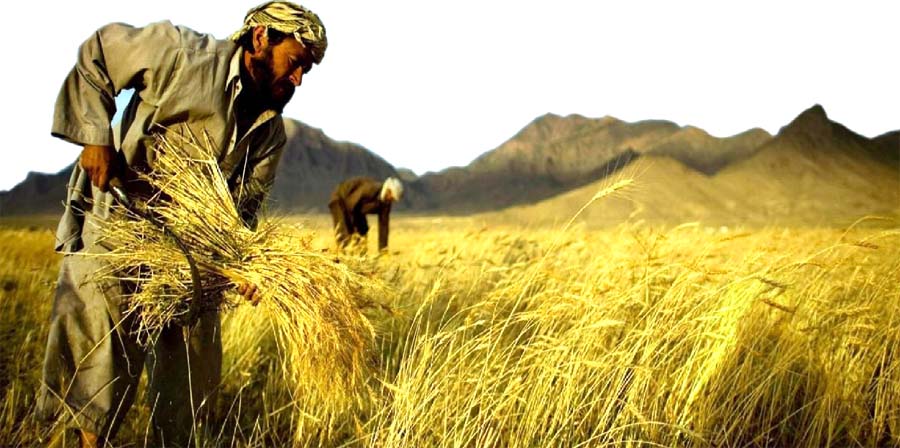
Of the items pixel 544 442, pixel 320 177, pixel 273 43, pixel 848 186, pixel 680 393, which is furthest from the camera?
pixel 320 177

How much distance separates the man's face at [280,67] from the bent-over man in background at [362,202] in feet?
16.8

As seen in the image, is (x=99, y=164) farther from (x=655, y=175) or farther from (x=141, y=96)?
(x=655, y=175)

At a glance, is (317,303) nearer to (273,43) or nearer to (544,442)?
(544,442)

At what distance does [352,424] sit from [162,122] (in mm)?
1414

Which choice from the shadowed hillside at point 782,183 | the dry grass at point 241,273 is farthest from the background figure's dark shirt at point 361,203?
the shadowed hillside at point 782,183

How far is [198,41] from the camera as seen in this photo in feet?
8.75

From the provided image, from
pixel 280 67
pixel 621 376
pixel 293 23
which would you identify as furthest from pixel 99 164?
pixel 621 376

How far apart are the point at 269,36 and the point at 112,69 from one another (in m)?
0.57

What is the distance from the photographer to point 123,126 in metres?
2.75

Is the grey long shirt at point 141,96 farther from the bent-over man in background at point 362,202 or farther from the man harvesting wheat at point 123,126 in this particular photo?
the bent-over man in background at point 362,202

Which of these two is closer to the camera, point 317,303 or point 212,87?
point 317,303

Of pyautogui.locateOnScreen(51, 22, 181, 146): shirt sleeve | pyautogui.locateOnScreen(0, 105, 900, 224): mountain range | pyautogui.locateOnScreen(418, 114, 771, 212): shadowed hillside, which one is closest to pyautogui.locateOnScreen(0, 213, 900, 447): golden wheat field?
pyautogui.locateOnScreen(51, 22, 181, 146): shirt sleeve

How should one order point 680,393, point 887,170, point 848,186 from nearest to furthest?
point 680,393, point 848,186, point 887,170

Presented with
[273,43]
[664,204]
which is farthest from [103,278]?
[664,204]
